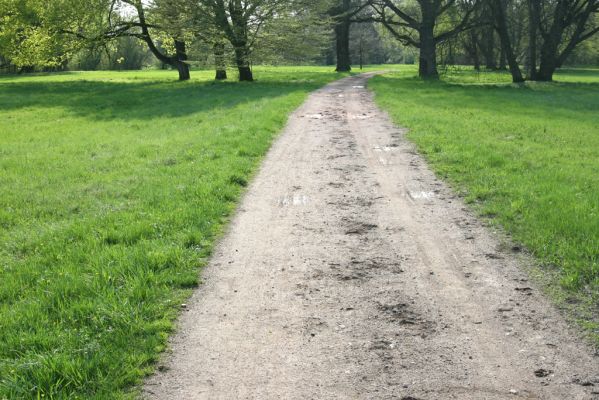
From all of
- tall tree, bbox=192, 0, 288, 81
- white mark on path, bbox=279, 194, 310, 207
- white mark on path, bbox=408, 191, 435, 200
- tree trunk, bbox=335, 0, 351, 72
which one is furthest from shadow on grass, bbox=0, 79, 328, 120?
tree trunk, bbox=335, 0, 351, 72

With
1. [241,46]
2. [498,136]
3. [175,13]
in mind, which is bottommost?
[498,136]

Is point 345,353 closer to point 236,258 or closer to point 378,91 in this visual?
point 236,258

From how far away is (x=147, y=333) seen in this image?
13.3 ft

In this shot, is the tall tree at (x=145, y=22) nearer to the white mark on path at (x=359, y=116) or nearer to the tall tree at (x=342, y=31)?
the tall tree at (x=342, y=31)

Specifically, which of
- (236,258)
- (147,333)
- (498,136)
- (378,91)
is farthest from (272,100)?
(147,333)

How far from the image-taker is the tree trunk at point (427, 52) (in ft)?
110

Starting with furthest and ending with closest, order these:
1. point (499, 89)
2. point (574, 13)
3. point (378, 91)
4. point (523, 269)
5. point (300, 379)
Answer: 1. point (574, 13)
2. point (499, 89)
3. point (378, 91)
4. point (523, 269)
5. point (300, 379)

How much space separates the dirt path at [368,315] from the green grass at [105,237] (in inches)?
14.0

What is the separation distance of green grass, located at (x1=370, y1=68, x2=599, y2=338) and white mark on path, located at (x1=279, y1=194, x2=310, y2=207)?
7.92 feet

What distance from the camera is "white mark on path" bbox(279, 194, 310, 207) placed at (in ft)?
24.6

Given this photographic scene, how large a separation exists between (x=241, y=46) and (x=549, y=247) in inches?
1027

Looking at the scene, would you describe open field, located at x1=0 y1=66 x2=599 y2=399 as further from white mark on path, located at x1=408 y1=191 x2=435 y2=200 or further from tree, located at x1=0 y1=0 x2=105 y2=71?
tree, located at x1=0 y1=0 x2=105 y2=71

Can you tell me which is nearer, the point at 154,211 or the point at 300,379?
the point at 300,379

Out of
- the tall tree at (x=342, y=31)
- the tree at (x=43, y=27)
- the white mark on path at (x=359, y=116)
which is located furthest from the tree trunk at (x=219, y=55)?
the white mark on path at (x=359, y=116)
